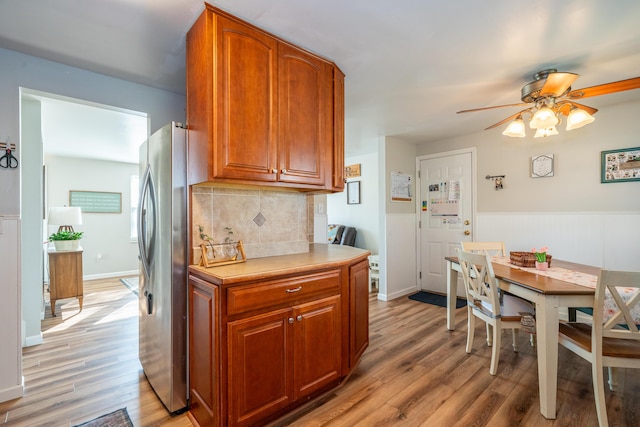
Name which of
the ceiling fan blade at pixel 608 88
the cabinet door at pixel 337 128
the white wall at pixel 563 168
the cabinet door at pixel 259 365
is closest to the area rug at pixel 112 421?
the cabinet door at pixel 259 365

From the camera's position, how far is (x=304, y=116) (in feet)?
6.64

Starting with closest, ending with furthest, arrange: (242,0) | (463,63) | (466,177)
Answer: (242,0)
(463,63)
(466,177)

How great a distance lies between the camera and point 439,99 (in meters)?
2.85

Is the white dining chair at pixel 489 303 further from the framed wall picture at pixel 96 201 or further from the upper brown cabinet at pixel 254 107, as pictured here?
the framed wall picture at pixel 96 201

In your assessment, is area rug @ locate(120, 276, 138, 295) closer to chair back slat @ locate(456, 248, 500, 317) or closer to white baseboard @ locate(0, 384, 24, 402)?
white baseboard @ locate(0, 384, 24, 402)

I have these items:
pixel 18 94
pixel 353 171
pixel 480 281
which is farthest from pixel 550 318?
pixel 353 171

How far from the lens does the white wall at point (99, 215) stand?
5195 millimetres

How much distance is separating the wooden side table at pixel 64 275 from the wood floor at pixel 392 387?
70 centimetres

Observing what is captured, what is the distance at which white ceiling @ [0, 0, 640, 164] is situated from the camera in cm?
158

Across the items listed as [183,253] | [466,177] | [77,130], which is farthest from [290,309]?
[77,130]

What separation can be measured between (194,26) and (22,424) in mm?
2539

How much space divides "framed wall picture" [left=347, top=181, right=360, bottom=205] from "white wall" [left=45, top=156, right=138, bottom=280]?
4.36 metres

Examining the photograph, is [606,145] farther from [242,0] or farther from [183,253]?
[183,253]

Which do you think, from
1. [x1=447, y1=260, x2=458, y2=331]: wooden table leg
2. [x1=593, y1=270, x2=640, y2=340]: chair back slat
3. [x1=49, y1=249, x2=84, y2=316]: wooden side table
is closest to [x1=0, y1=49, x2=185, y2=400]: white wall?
[x1=49, y1=249, x2=84, y2=316]: wooden side table
